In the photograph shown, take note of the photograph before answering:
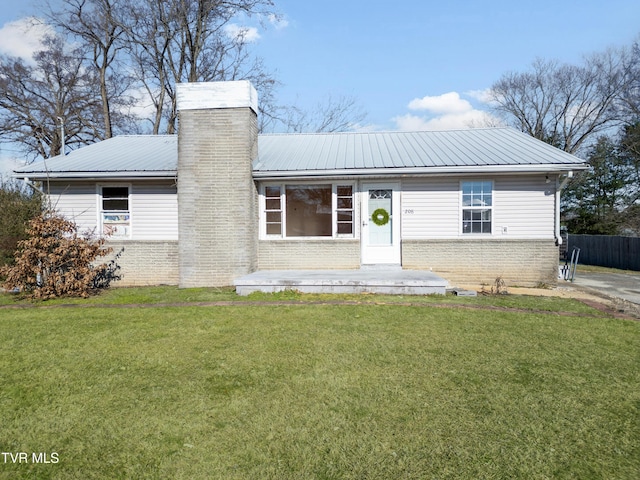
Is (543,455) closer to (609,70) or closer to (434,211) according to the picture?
(434,211)

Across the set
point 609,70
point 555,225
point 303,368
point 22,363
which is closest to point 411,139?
point 555,225

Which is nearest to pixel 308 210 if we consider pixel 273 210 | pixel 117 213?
pixel 273 210

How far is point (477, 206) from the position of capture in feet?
37.9

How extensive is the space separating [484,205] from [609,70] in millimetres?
29613

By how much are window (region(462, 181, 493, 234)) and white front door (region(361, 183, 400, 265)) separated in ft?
5.87

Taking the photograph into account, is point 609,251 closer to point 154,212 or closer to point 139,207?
point 154,212

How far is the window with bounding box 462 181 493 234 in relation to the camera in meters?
11.5

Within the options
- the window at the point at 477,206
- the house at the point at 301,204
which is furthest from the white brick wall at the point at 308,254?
the window at the point at 477,206

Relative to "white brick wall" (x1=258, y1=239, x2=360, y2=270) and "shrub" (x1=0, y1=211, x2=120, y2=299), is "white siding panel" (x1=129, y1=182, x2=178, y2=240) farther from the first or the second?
"white brick wall" (x1=258, y1=239, x2=360, y2=270)

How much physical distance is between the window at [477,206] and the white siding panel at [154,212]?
7.85 meters

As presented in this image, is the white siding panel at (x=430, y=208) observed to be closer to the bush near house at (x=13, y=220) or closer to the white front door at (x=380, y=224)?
the white front door at (x=380, y=224)

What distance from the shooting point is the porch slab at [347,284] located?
373 inches

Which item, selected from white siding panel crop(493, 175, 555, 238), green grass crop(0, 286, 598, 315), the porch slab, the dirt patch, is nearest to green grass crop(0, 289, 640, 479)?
the dirt patch

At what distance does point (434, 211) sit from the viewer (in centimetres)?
1164
